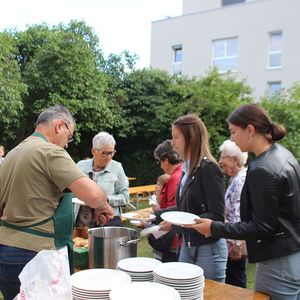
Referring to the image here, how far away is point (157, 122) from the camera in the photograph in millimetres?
10945

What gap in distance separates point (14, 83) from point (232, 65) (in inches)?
453

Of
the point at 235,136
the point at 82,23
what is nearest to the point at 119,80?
the point at 82,23

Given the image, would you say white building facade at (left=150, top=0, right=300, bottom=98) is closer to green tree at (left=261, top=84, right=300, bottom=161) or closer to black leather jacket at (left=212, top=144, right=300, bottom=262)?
green tree at (left=261, top=84, right=300, bottom=161)

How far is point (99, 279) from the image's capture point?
4.57 ft

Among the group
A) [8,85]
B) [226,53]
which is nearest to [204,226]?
[8,85]

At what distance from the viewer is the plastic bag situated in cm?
112

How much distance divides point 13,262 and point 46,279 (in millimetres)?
558

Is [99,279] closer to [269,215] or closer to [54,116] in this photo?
[269,215]

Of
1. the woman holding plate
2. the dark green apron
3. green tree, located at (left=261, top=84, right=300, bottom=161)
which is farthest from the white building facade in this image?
the dark green apron

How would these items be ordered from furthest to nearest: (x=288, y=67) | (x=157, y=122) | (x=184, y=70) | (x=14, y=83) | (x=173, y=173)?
(x=184, y=70) < (x=288, y=67) < (x=157, y=122) < (x=14, y=83) < (x=173, y=173)

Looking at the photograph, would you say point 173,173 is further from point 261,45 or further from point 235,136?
point 261,45

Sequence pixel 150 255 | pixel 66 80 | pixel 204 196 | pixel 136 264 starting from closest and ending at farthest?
pixel 136 264
pixel 204 196
pixel 150 255
pixel 66 80

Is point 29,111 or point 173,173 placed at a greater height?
point 29,111

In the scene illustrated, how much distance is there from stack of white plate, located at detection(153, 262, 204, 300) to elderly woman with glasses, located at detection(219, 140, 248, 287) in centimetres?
140
